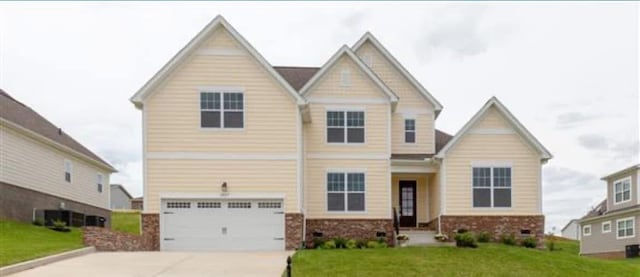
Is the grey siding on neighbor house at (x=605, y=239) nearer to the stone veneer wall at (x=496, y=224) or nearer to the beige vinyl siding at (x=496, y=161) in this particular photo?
the stone veneer wall at (x=496, y=224)

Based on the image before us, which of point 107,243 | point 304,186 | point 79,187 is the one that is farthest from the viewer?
point 79,187

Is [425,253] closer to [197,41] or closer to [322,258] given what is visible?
[322,258]

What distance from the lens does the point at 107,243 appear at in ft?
72.0

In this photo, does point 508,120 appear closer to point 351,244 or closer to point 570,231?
point 351,244

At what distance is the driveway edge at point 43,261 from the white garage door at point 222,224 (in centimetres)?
303

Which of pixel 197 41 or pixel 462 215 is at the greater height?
pixel 197 41

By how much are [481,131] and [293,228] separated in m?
8.48

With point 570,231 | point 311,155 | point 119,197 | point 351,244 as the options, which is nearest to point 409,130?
point 311,155

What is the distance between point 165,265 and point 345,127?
34.4ft

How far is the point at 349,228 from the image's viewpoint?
25.8m

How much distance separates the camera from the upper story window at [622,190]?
3925 cm

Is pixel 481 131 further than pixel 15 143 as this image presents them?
No

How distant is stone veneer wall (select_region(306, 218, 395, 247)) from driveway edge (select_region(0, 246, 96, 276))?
26.7ft

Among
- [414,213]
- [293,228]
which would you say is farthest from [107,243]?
[414,213]
